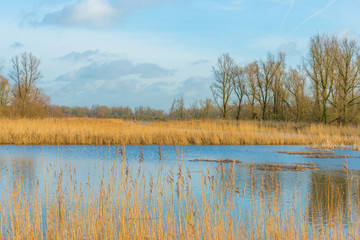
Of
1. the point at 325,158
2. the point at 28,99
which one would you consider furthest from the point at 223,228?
the point at 28,99

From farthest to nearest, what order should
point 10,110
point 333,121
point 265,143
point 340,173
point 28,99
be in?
point 28,99 < point 10,110 < point 333,121 < point 265,143 < point 340,173

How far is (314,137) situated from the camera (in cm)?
1481

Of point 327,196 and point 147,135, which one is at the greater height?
point 147,135

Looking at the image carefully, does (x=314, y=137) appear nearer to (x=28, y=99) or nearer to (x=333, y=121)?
(x=333, y=121)

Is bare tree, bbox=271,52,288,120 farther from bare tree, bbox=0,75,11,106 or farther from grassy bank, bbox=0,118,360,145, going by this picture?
bare tree, bbox=0,75,11,106

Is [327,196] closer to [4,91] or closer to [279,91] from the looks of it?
[279,91]

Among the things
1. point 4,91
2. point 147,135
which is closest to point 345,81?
point 147,135

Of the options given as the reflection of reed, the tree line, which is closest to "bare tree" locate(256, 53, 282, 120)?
the tree line

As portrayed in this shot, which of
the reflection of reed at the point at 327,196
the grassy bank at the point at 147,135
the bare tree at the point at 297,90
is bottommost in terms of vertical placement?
the reflection of reed at the point at 327,196

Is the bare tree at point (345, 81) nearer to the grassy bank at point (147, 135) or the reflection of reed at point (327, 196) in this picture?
the grassy bank at point (147, 135)

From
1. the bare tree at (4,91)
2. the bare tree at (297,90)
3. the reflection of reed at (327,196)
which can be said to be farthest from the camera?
the bare tree at (4,91)

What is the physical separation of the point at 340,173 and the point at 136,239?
5.87 m

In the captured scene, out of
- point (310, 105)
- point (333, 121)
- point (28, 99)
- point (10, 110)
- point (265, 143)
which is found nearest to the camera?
point (265, 143)

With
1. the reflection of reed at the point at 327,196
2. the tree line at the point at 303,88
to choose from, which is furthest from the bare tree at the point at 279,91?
the reflection of reed at the point at 327,196
